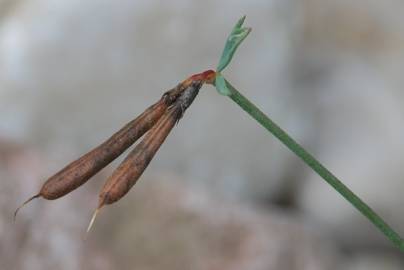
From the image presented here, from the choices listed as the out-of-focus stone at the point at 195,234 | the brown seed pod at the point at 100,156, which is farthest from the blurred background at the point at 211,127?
the brown seed pod at the point at 100,156

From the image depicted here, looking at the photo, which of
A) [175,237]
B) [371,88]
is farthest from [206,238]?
[371,88]

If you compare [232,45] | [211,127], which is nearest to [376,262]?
[211,127]

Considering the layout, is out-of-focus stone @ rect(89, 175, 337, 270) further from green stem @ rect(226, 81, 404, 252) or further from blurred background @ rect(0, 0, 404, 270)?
green stem @ rect(226, 81, 404, 252)

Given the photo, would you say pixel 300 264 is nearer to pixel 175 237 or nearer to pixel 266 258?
pixel 266 258

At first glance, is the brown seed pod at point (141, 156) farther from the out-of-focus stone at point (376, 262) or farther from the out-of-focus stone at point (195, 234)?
the out-of-focus stone at point (376, 262)

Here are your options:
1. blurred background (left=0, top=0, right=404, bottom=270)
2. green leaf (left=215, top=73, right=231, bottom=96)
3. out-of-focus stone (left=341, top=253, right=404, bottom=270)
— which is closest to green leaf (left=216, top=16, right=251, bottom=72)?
green leaf (left=215, top=73, right=231, bottom=96)
